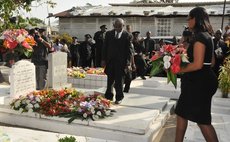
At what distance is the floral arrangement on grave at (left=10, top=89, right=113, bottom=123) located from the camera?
509 centimetres

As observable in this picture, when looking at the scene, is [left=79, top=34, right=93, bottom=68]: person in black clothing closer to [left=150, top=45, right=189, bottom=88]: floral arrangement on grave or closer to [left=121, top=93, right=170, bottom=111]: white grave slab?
[left=121, top=93, right=170, bottom=111]: white grave slab

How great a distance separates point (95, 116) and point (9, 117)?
1718 millimetres

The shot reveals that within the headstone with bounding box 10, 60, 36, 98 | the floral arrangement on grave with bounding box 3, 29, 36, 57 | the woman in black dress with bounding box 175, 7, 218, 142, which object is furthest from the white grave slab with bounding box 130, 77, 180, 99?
the woman in black dress with bounding box 175, 7, 218, 142

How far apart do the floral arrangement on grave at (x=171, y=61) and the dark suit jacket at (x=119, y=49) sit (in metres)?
2.06

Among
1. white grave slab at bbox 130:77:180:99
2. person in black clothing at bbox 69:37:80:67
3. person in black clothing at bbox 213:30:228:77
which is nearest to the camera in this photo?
white grave slab at bbox 130:77:180:99

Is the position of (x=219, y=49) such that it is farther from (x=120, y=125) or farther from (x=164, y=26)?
(x=164, y=26)

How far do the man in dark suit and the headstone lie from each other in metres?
1.58

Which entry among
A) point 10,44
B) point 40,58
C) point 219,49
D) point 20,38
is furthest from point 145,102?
point 219,49

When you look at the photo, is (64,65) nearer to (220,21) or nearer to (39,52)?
(39,52)

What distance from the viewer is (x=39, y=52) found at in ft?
26.5

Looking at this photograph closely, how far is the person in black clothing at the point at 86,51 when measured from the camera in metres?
12.6

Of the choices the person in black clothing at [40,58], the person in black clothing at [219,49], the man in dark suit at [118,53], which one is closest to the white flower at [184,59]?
the man in dark suit at [118,53]

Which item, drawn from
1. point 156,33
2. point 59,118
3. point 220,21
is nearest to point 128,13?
point 156,33

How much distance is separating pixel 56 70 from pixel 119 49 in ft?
8.69
